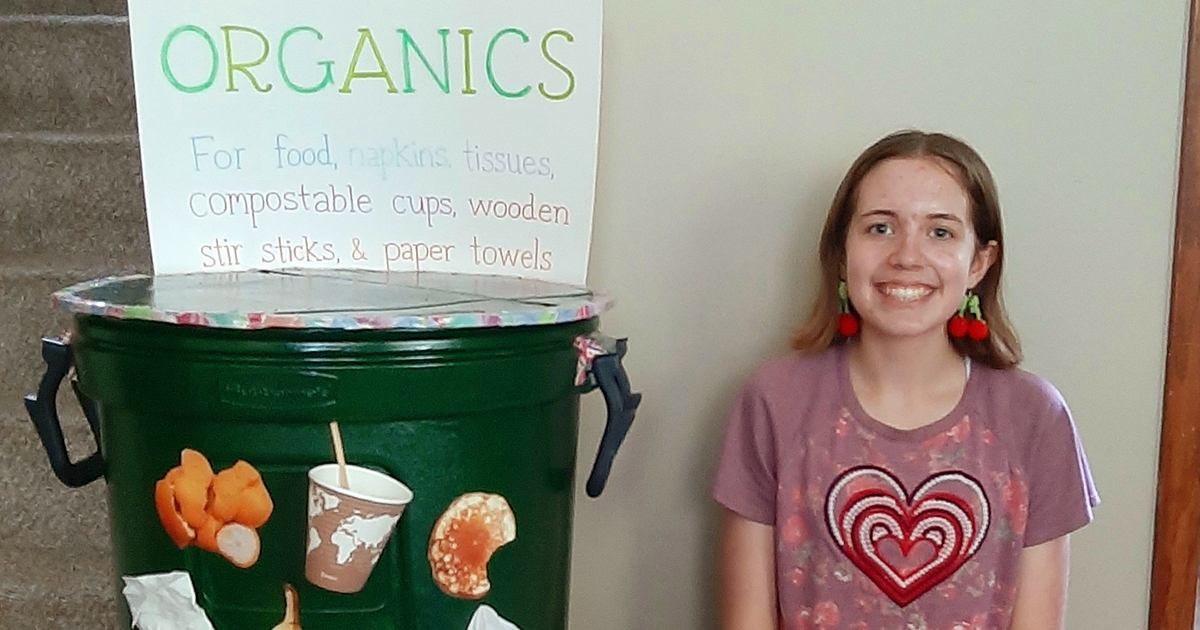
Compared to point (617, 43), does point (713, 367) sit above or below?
below

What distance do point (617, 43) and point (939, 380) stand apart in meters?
0.52

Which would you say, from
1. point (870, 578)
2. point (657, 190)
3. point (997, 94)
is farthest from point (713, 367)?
point (997, 94)

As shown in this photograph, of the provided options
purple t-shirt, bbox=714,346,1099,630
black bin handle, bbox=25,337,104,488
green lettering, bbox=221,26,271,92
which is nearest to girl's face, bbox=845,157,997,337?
purple t-shirt, bbox=714,346,1099,630

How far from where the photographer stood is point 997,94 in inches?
49.8

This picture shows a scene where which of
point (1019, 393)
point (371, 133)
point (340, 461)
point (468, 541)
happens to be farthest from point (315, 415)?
point (1019, 393)

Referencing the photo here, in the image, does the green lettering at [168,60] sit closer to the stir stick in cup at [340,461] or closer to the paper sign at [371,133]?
the paper sign at [371,133]

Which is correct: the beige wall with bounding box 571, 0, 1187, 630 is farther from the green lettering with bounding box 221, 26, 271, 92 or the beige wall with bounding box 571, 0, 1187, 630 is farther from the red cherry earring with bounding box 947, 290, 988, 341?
the green lettering with bounding box 221, 26, 271, 92

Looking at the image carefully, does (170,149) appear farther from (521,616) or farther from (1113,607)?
(1113,607)

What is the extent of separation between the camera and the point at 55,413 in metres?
1.01

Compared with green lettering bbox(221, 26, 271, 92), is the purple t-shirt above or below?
below

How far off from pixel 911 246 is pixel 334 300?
54 cm

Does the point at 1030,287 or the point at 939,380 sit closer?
the point at 939,380

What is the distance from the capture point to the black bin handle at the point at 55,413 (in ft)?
3.23

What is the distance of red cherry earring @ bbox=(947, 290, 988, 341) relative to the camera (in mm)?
1145
